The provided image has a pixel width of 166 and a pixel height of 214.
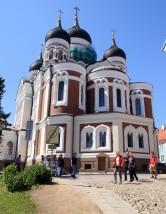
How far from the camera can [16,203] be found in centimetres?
929

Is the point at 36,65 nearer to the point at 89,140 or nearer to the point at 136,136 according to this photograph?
the point at 89,140

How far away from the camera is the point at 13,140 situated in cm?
4188

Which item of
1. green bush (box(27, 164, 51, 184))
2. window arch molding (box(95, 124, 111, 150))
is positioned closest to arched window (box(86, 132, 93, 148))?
window arch molding (box(95, 124, 111, 150))

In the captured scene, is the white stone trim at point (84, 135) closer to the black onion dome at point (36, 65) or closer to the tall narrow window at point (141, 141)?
the tall narrow window at point (141, 141)

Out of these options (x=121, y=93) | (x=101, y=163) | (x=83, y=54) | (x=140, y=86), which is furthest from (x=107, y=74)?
(x=101, y=163)

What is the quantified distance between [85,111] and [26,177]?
22.8 metres

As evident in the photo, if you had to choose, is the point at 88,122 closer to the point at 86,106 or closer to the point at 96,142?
the point at 96,142

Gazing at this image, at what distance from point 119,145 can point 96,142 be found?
265 cm

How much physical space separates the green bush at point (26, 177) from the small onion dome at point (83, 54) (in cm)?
3350

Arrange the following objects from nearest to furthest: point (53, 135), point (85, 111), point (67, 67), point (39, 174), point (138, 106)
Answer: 1. point (39, 174)
2. point (53, 135)
3. point (67, 67)
4. point (85, 111)
5. point (138, 106)

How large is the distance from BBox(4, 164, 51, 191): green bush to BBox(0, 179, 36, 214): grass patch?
1.77ft

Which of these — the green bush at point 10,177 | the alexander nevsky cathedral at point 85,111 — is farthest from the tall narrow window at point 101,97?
the green bush at point 10,177

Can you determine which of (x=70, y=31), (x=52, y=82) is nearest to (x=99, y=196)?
(x=52, y=82)

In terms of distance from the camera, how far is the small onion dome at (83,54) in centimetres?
4553
